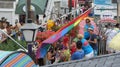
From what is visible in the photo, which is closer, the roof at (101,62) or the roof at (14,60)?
the roof at (101,62)

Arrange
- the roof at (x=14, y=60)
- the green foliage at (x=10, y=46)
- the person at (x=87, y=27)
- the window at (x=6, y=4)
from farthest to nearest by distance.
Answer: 1. the window at (x=6, y=4)
2. the person at (x=87, y=27)
3. the green foliage at (x=10, y=46)
4. the roof at (x=14, y=60)

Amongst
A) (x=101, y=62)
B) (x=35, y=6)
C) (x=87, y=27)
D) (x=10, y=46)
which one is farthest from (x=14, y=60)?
(x=35, y=6)

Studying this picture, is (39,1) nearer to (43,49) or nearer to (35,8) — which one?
(35,8)

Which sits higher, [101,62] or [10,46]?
[101,62]

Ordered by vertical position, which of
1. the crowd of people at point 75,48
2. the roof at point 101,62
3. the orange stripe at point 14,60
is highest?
the roof at point 101,62

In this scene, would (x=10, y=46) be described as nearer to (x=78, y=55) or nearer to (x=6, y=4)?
(x=78, y=55)

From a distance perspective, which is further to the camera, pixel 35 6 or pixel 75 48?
pixel 35 6

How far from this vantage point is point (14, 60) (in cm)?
470

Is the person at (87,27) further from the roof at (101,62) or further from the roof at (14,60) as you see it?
the roof at (101,62)

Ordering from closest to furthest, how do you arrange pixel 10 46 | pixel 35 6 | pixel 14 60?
pixel 14 60 < pixel 10 46 < pixel 35 6

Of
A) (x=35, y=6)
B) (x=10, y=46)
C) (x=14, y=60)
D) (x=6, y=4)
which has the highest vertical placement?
(x=14, y=60)

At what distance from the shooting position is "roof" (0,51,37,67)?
4.55m

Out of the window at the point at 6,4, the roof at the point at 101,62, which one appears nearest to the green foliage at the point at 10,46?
the roof at the point at 101,62

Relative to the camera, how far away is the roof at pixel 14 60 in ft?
14.9
